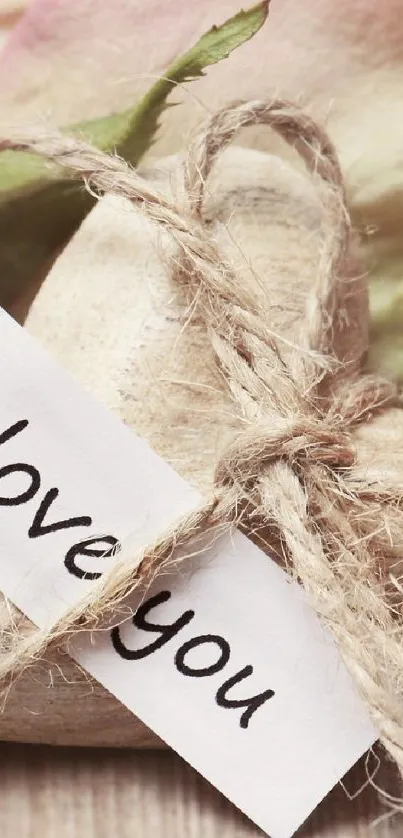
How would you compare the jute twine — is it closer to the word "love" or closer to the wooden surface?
the word "love"

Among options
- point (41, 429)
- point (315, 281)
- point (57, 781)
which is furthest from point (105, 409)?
point (57, 781)

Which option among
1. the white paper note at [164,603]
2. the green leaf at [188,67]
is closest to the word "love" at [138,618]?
the white paper note at [164,603]

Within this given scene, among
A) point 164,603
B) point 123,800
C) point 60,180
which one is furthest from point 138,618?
point 60,180

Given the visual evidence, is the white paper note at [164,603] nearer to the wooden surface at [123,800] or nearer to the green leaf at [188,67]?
the wooden surface at [123,800]

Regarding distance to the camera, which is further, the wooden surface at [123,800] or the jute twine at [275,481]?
the wooden surface at [123,800]

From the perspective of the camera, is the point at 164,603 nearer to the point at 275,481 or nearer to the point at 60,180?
the point at 275,481

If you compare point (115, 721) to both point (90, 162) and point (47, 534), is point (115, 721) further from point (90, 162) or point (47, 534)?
point (90, 162)
